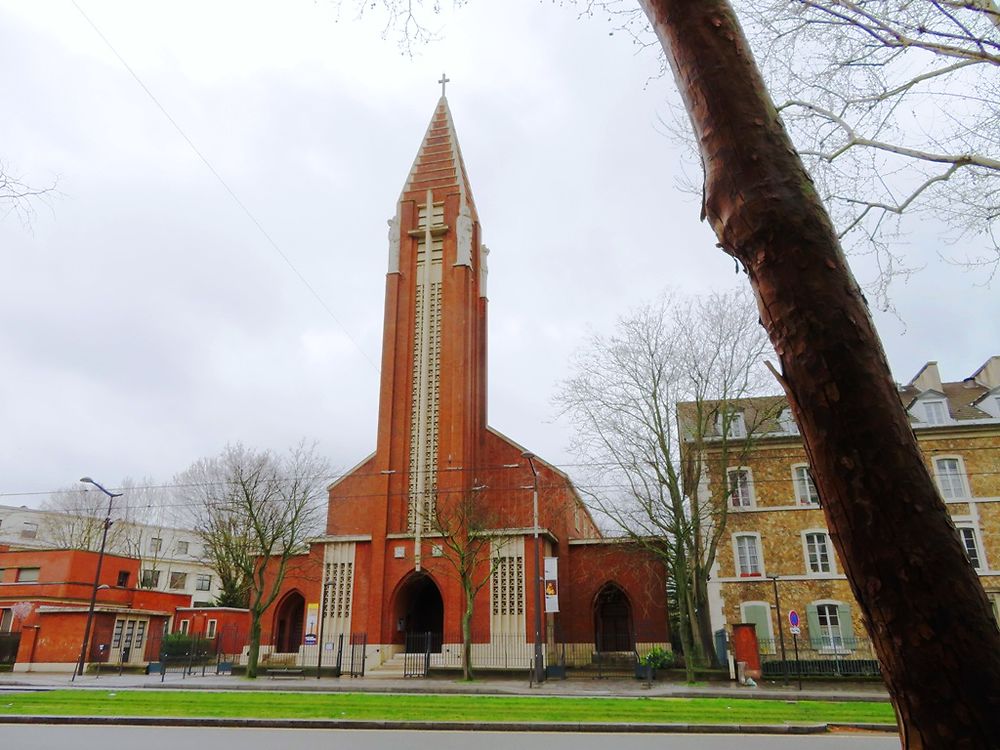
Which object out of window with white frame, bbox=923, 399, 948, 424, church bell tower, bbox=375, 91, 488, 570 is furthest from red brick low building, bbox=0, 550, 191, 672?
window with white frame, bbox=923, 399, 948, 424

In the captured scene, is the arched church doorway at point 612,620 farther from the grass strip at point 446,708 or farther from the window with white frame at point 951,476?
the grass strip at point 446,708

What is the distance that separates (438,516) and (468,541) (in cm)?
178

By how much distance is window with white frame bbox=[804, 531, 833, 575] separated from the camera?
30359mm

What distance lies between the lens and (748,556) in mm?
31312

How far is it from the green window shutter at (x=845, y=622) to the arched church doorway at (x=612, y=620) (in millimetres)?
10200

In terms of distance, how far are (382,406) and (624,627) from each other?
1720 cm

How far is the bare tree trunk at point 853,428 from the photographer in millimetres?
1638

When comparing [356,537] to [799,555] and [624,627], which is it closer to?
[624,627]

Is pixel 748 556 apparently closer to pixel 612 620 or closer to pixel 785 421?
pixel 785 421

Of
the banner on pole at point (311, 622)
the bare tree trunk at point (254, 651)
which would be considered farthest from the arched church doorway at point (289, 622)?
the bare tree trunk at point (254, 651)

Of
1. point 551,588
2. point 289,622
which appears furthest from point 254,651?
point 551,588

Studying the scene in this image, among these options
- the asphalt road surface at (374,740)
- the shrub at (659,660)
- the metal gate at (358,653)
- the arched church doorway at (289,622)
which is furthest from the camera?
the arched church doorway at (289,622)

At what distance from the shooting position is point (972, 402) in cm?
3397

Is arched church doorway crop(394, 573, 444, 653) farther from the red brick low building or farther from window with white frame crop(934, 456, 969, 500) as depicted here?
window with white frame crop(934, 456, 969, 500)
